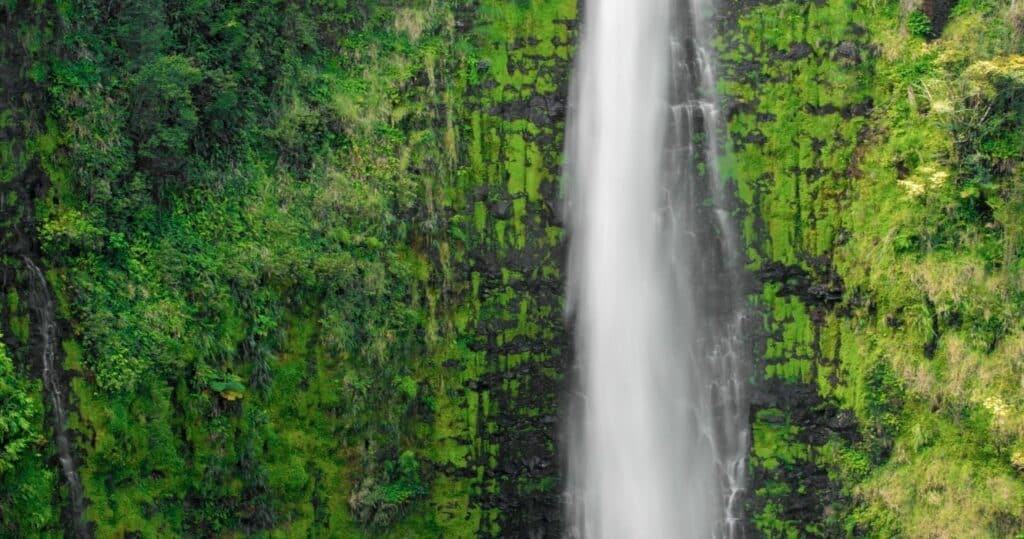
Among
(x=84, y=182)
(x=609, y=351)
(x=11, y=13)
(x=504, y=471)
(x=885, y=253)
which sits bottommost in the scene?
(x=504, y=471)

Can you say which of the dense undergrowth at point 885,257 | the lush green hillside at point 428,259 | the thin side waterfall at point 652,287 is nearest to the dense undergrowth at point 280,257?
the lush green hillside at point 428,259

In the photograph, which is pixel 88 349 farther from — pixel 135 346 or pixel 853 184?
pixel 853 184

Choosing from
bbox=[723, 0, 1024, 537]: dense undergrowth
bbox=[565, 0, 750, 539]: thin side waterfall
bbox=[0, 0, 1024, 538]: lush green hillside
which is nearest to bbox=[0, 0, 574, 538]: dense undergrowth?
bbox=[0, 0, 1024, 538]: lush green hillside

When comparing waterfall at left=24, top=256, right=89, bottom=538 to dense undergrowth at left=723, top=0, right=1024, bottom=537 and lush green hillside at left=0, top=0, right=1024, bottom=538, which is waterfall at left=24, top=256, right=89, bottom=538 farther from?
dense undergrowth at left=723, top=0, right=1024, bottom=537

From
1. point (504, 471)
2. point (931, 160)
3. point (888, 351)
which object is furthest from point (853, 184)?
point (504, 471)

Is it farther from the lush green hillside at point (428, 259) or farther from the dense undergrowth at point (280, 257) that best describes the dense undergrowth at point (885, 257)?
the dense undergrowth at point (280, 257)

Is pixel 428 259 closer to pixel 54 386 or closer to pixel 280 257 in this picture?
pixel 280 257

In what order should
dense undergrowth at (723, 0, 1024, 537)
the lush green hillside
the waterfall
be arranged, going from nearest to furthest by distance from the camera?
the waterfall, the lush green hillside, dense undergrowth at (723, 0, 1024, 537)

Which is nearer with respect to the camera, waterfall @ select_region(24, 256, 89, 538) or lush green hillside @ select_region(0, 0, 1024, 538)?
waterfall @ select_region(24, 256, 89, 538)
